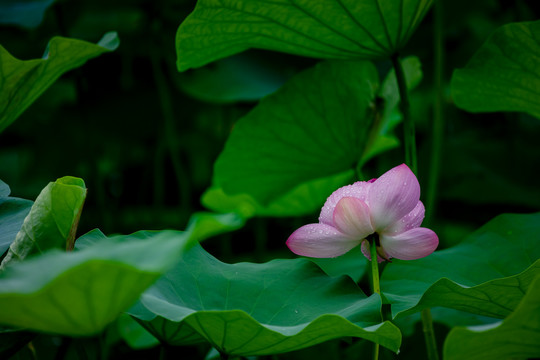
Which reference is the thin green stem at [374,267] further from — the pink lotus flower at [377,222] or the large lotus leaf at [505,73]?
the large lotus leaf at [505,73]

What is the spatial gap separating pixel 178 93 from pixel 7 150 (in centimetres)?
106

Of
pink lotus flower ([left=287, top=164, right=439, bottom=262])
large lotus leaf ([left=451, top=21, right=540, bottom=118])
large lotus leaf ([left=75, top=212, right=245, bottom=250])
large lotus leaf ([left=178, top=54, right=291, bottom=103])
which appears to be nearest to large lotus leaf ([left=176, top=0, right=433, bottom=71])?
large lotus leaf ([left=451, top=21, right=540, bottom=118])

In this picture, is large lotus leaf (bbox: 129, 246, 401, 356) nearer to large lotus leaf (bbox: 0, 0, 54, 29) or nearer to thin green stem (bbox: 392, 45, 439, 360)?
thin green stem (bbox: 392, 45, 439, 360)

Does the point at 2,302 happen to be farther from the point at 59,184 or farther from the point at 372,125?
the point at 372,125

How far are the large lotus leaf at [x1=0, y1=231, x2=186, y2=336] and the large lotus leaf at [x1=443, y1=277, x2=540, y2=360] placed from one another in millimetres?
239

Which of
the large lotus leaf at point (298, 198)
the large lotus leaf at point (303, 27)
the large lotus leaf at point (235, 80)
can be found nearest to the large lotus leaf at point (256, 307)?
the large lotus leaf at point (303, 27)

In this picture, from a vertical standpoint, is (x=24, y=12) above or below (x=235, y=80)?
above

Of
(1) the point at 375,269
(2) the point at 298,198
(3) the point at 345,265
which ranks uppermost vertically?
(1) the point at 375,269

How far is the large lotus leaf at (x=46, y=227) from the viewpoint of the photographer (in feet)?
1.70

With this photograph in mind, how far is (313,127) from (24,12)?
688 millimetres

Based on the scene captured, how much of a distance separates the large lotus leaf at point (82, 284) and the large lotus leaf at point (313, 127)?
57 centimetres

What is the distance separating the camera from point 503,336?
0.48 meters

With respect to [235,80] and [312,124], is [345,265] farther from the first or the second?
[235,80]

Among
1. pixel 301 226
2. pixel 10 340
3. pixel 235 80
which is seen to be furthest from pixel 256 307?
pixel 235 80
